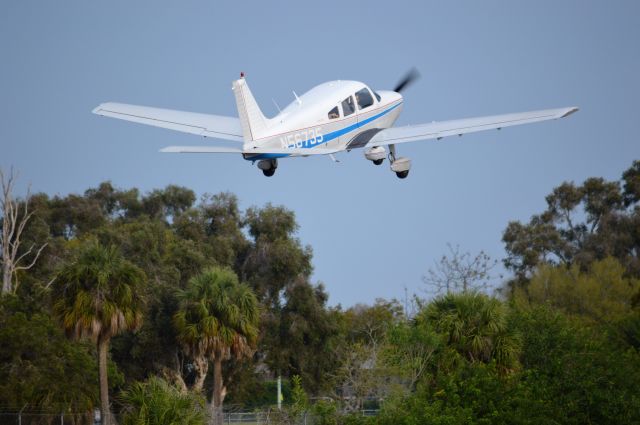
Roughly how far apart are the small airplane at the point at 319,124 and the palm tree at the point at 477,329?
6.88 m

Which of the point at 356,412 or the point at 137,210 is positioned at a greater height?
the point at 137,210

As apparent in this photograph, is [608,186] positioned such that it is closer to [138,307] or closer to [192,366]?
[192,366]

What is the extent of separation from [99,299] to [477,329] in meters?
13.7

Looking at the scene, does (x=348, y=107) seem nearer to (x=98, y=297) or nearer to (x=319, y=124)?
(x=319, y=124)

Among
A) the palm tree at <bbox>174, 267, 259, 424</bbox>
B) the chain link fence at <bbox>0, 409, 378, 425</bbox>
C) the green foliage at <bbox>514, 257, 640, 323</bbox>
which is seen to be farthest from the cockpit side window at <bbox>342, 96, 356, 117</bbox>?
the green foliage at <bbox>514, 257, 640, 323</bbox>

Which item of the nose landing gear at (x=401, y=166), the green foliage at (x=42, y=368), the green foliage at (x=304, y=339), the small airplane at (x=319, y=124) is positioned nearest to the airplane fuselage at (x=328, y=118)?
the small airplane at (x=319, y=124)

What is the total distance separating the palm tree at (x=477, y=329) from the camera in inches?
1866

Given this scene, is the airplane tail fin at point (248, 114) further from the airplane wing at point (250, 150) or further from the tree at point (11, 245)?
the tree at point (11, 245)

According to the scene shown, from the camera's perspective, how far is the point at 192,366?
71812 millimetres

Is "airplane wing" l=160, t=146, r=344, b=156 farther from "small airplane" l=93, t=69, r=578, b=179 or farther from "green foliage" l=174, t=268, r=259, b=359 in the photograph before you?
"green foliage" l=174, t=268, r=259, b=359

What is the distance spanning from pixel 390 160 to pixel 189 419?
34.9 ft

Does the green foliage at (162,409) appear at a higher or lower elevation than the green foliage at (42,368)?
lower

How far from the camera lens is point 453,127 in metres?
44.3

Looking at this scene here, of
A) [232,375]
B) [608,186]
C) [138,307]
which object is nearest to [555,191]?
[608,186]
